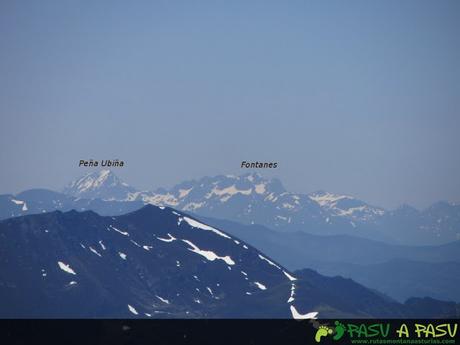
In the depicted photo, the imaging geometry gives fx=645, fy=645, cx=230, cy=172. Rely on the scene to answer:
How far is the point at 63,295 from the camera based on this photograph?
19462cm

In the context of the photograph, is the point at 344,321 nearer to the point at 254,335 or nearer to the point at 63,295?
the point at 254,335

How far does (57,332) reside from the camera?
9131 centimetres

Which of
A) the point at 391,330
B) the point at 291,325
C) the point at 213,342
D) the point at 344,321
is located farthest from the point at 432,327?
the point at 291,325

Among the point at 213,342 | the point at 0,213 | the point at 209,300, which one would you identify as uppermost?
the point at 0,213

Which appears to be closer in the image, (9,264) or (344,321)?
(344,321)

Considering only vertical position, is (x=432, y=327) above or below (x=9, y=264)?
below

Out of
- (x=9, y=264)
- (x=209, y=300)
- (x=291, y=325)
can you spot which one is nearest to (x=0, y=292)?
(x=9, y=264)

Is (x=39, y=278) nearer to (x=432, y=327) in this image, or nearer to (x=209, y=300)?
(x=209, y=300)

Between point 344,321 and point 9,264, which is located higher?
point 9,264

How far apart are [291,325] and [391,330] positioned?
4939 centimetres

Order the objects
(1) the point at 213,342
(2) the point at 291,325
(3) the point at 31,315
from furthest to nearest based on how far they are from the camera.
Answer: (3) the point at 31,315
(2) the point at 291,325
(1) the point at 213,342

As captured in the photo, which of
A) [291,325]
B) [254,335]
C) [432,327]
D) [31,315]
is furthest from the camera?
[31,315]

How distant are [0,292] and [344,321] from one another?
156 m

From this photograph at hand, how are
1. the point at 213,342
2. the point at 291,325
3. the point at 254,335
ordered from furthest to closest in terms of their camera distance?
the point at 291,325 < the point at 254,335 < the point at 213,342
